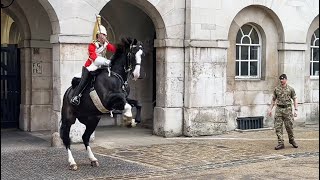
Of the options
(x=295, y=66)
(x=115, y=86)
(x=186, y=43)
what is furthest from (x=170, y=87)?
(x=115, y=86)

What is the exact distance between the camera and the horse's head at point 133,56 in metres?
8.91

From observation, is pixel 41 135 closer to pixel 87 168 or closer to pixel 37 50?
pixel 37 50

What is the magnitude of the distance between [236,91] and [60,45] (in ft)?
19.0

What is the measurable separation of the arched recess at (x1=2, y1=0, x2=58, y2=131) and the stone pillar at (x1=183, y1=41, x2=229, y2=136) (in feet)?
13.6

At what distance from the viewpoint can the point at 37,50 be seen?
15.3 m

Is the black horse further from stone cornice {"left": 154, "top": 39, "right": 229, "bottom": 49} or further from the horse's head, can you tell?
stone cornice {"left": 154, "top": 39, "right": 229, "bottom": 49}

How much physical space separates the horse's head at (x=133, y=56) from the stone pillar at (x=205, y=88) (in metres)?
5.41

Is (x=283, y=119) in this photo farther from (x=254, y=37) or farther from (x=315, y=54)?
(x=315, y=54)

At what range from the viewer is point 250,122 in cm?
1619

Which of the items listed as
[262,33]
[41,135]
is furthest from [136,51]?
[262,33]

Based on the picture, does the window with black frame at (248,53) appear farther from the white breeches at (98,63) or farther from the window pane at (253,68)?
the white breeches at (98,63)

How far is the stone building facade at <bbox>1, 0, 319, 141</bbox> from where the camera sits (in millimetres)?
12898

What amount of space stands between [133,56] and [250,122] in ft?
26.3

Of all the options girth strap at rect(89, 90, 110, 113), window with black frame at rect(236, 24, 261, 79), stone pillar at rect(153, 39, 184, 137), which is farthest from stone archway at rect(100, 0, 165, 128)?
girth strap at rect(89, 90, 110, 113)
